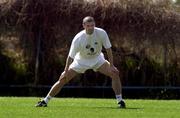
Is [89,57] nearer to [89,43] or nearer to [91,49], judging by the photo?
[91,49]

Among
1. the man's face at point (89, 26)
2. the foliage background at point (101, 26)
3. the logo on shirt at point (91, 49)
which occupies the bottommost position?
the foliage background at point (101, 26)

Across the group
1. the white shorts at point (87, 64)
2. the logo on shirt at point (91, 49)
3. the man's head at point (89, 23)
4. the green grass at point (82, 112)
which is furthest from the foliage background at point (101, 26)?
the man's head at point (89, 23)

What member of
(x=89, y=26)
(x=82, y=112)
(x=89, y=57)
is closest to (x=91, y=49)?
(x=89, y=57)

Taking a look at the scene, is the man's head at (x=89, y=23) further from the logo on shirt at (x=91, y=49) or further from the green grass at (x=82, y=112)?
the green grass at (x=82, y=112)

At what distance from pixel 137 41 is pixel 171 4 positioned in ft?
5.32

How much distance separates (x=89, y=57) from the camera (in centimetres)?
1358

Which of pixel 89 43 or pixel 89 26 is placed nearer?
pixel 89 26

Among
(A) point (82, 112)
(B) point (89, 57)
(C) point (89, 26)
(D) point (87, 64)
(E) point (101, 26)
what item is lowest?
(A) point (82, 112)

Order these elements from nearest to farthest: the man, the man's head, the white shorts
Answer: the man's head
the man
the white shorts

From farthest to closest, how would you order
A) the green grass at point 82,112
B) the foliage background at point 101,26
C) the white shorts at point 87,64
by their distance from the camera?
the foliage background at point 101,26 → the white shorts at point 87,64 → the green grass at point 82,112

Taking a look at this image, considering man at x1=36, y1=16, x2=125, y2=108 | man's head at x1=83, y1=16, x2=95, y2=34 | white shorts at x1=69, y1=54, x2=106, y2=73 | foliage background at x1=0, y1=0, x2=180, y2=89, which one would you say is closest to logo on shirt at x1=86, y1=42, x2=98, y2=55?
man at x1=36, y1=16, x2=125, y2=108

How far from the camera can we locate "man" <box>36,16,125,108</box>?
13250 mm

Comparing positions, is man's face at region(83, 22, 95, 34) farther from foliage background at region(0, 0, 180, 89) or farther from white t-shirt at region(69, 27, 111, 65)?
foliage background at region(0, 0, 180, 89)

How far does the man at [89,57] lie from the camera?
1325cm
